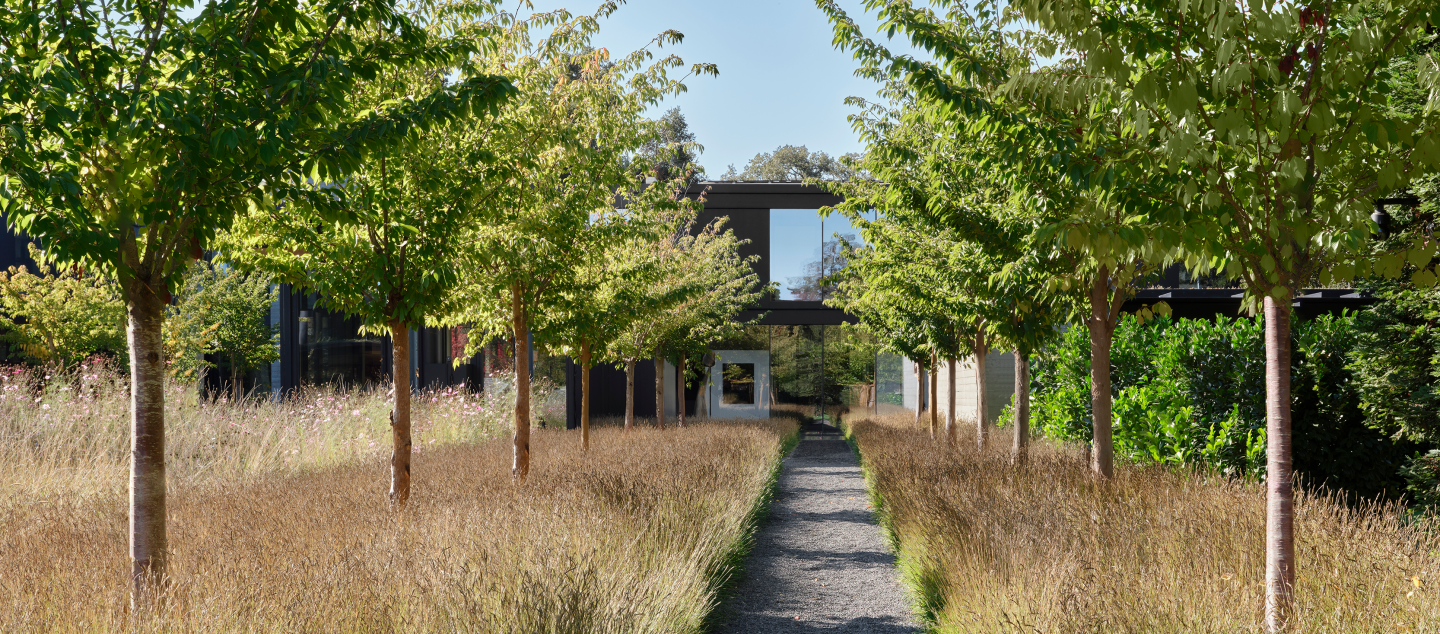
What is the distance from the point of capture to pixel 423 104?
190 inches

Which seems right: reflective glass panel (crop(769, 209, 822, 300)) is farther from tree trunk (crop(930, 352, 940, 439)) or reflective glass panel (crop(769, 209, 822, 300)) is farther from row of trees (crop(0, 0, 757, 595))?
row of trees (crop(0, 0, 757, 595))

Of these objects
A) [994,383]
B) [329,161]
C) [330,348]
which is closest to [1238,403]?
[329,161]

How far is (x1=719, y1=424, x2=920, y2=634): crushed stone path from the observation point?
618cm

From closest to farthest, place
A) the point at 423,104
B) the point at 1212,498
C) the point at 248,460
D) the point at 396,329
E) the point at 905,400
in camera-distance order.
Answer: the point at 423,104 < the point at 1212,498 < the point at 396,329 < the point at 248,460 < the point at 905,400

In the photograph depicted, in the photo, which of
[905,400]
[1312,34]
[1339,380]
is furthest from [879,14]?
[905,400]

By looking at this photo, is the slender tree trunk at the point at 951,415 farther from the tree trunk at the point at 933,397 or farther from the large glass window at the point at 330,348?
the large glass window at the point at 330,348

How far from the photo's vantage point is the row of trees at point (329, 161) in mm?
3912

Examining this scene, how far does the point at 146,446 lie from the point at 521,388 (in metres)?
5.61

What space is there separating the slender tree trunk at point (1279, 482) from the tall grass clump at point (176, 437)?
8.65 metres

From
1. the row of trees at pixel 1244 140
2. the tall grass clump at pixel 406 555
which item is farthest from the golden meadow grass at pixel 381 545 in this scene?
the row of trees at pixel 1244 140

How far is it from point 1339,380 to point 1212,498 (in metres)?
2.98

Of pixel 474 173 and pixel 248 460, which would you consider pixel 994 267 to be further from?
pixel 248 460

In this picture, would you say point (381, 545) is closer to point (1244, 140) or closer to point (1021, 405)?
point (1244, 140)

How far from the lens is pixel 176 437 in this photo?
10203 millimetres
